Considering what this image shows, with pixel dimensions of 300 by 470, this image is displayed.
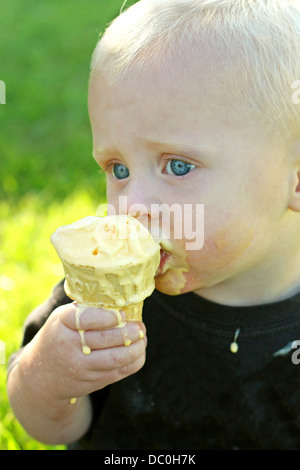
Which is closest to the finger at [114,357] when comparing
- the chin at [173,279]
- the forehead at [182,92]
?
the chin at [173,279]

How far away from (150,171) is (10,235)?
1.64 metres

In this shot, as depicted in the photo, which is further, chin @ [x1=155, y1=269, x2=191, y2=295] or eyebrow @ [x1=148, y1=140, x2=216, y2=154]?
chin @ [x1=155, y1=269, x2=191, y2=295]

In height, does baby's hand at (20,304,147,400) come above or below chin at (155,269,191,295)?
below

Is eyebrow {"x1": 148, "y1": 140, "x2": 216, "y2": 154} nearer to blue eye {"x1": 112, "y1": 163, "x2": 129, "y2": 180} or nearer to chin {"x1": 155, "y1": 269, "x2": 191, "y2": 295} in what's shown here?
blue eye {"x1": 112, "y1": 163, "x2": 129, "y2": 180}

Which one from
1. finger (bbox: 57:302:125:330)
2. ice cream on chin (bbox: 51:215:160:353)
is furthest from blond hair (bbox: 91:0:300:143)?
finger (bbox: 57:302:125:330)

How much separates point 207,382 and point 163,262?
0.50 metres

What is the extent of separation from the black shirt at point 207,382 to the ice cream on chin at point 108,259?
0.45 meters

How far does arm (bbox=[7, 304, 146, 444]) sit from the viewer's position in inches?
53.9

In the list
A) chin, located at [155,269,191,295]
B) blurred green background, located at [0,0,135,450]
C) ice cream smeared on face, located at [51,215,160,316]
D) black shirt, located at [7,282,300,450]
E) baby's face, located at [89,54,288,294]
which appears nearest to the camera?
ice cream smeared on face, located at [51,215,160,316]

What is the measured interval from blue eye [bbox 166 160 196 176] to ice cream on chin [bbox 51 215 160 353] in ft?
0.51

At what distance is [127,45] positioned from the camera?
1492 millimetres

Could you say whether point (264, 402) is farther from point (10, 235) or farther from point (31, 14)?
point (31, 14)

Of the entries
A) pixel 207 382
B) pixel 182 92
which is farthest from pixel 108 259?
pixel 207 382

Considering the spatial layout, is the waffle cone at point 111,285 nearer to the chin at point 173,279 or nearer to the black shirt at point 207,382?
the chin at point 173,279
